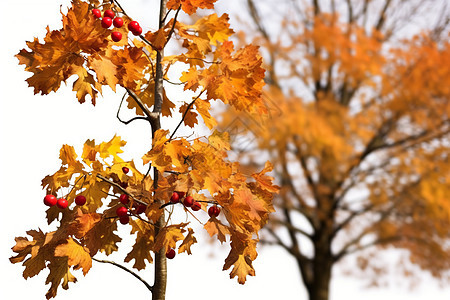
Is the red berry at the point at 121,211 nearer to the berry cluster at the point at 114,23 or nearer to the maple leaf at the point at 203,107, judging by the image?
the maple leaf at the point at 203,107

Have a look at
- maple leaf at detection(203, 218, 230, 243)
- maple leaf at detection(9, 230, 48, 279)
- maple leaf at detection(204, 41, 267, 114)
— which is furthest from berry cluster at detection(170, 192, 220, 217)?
maple leaf at detection(9, 230, 48, 279)

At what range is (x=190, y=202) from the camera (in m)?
2.48

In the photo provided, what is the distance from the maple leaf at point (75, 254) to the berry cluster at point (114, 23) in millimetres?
1133

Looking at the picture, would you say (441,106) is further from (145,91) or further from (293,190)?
(145,91)

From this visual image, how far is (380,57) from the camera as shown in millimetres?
9039

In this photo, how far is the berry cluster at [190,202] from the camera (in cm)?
249

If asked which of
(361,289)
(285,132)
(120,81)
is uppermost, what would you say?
(285,132)

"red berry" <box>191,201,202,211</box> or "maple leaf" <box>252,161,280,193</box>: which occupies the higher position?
"maple leaf" <box>252,161,280,193</box>

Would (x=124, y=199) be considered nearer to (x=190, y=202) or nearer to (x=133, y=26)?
(x=190, y=202)

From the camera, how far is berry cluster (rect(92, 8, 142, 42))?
256cm

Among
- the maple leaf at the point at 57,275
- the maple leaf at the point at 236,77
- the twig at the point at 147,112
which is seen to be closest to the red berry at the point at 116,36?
the twig at the point at 147,112

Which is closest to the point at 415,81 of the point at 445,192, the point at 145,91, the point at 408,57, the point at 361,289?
the point at 408,57

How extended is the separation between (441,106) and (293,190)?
3263 millimetres

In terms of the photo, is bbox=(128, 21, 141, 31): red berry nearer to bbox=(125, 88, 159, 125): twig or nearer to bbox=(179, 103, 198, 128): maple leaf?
bbox=(125, 88, 159, 125): twig
